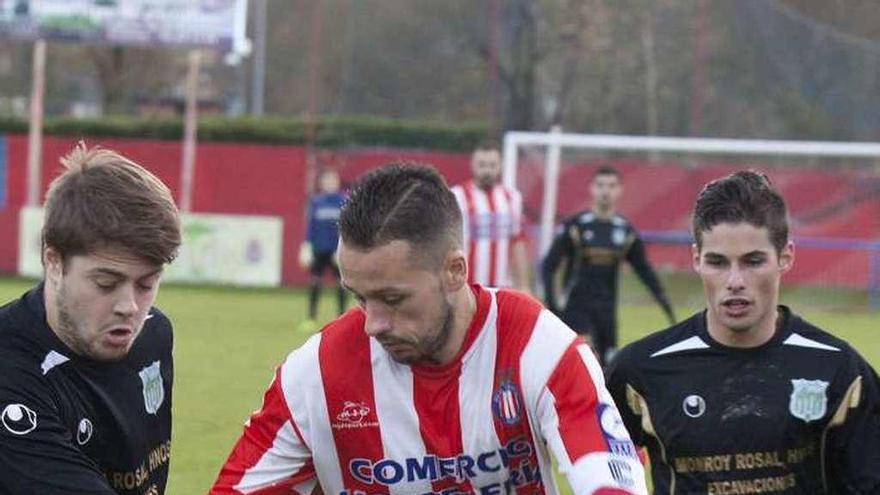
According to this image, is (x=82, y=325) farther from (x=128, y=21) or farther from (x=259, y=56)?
(x=259, y=56)

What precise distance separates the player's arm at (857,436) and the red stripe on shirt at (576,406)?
115 centimetres

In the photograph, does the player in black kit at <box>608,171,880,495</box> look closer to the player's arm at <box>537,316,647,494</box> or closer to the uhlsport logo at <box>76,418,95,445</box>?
the player's arm at <box>537,316,647,494</box>

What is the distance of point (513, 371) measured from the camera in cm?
345

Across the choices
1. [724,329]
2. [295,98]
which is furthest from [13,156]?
[724,329]

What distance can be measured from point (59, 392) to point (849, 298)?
20.0 m

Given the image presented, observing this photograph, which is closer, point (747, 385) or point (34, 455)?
point (34, 455)

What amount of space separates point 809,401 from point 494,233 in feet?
27.5

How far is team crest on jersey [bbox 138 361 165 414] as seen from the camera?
381cm

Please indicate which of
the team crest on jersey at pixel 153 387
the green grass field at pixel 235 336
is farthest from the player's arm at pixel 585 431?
the green grass field at pixel 235 336

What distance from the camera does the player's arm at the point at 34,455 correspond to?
3.31 metres

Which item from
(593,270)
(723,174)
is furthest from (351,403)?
(723,174)

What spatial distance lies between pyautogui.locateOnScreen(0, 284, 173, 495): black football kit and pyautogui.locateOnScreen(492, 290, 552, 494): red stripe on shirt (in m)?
0.87

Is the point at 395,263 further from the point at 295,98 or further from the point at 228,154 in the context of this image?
the point at 295,98

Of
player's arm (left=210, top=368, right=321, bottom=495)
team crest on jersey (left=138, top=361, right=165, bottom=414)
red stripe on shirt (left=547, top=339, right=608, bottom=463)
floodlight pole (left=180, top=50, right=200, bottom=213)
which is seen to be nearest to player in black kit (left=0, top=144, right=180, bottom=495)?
team crest on jersey (left=138, top=361, right=165, bottom=414)
